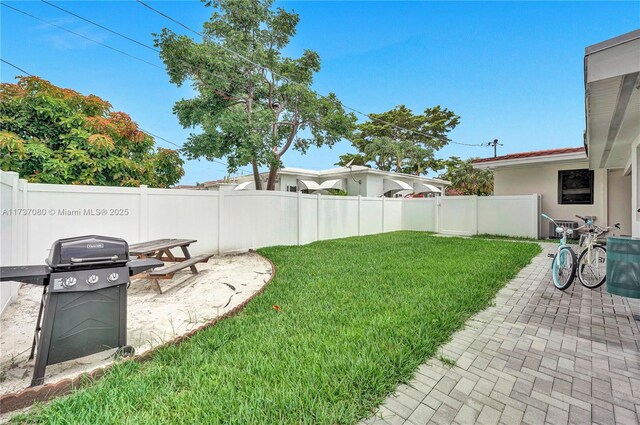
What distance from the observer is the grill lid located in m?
2.35

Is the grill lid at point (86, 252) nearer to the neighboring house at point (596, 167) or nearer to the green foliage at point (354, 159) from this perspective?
the neighboring house at point (596, 167)

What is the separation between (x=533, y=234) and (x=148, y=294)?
1335cm

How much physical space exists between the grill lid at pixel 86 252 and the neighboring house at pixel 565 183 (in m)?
14.1

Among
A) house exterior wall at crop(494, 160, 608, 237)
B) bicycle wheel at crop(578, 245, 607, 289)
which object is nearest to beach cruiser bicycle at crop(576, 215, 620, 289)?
bicycle wheel at crop(578, 245, 607, 289)

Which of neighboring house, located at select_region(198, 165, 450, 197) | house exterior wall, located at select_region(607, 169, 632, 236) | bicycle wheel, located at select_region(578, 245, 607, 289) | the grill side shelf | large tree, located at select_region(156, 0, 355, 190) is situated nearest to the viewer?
the grill side shelf

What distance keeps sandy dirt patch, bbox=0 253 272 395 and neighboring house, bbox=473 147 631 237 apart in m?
11.9

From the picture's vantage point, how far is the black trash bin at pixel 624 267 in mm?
3396

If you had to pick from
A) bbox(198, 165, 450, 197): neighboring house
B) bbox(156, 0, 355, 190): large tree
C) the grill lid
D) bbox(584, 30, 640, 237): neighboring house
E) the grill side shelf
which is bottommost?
the grill side shelf

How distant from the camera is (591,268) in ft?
16.7

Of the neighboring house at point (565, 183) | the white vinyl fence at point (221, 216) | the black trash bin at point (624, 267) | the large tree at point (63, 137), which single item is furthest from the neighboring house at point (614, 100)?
the large tree at point (63, 137)

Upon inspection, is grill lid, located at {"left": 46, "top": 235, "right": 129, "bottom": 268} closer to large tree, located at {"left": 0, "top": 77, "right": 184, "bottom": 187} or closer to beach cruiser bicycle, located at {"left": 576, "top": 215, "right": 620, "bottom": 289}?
large tree, located at {"left": 0, "top": 77, "right": 184, "bottom": 187}

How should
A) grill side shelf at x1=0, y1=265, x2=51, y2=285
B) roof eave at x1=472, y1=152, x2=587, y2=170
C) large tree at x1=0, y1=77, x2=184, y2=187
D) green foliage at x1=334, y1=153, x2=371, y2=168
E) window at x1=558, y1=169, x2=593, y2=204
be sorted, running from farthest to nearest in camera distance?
green foliage at x1=334, y1=153, x2=371, y2=168, window at x1=558, y1=169, x2=593, y2=204, roof eave at x1=472, y1=152, x2=587, y2=170, large tree at x1=0, y1=77, x2=184, y2=187, grill side shelf at x1=0, y1=265, x2=51, y2=285

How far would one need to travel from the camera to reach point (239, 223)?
8422mm

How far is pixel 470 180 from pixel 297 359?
24749 millimetres
